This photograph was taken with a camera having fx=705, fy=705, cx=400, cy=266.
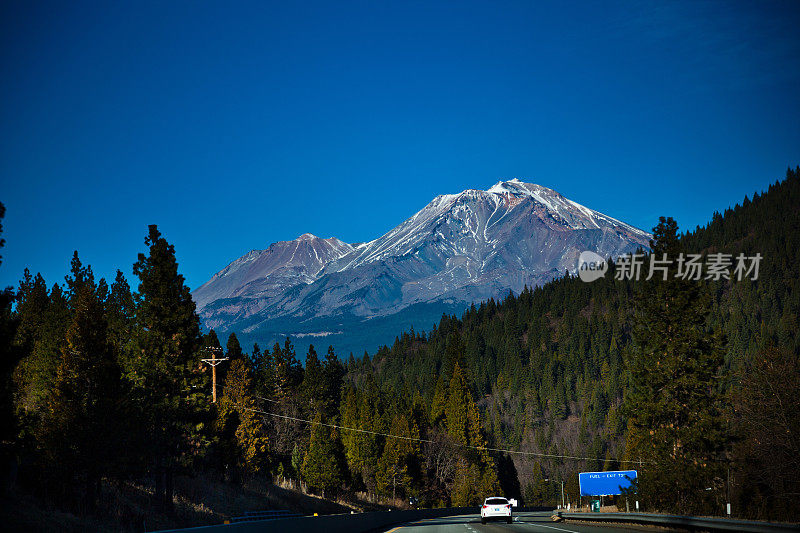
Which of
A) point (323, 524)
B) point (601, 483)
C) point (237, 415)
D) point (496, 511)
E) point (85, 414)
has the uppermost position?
point (85, 414)

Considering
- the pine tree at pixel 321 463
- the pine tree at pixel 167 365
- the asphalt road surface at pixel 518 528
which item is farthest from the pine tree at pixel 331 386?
the asphalt road surface at pixel 518 528

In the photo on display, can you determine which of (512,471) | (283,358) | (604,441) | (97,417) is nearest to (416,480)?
(283,358)

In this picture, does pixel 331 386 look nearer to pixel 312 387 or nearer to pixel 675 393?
pixel 312 387

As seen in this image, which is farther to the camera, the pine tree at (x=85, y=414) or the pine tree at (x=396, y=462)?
the pine tree at (x=396, y=462)

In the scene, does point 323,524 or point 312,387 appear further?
point 312,387

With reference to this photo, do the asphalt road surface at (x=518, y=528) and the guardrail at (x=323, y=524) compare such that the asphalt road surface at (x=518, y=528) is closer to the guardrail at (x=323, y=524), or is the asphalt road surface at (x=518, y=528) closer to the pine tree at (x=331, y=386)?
the guardrail at (x=323, y=524)

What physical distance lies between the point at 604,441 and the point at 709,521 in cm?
15370

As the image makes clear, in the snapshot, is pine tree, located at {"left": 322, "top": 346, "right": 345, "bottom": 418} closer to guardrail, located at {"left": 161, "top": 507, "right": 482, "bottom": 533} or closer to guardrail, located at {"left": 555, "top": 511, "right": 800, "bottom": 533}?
guardrail, located at {"left": 161, "top": 507, "right": 482, "bottom": 533}

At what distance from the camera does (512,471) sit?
11475 cm

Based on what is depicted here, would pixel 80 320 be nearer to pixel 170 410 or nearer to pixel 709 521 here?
pixel 170 410

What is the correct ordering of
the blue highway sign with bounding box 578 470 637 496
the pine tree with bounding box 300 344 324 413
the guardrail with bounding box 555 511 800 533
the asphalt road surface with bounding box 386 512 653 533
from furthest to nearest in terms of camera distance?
the pine tree with bounding box 300 344 324 413, the blue highway sign with bounding box 578 470 637 496, the asphalt road surface with bounding box 386 512 653 533, the guardrail with bounding box 555 511 800 533

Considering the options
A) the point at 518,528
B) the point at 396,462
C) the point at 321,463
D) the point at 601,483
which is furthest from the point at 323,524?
the point at 396,462

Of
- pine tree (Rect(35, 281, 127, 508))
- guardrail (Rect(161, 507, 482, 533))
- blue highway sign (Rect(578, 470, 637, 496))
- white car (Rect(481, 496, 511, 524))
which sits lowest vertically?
blue highway sign (Rect(578, 470, 637, 496))

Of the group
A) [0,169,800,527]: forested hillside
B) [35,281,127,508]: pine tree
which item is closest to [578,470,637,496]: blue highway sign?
[0,169,800,527]: forested hillside
